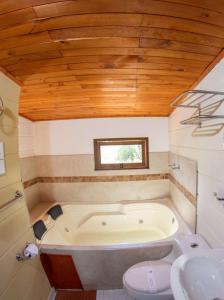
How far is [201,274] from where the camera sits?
981mm

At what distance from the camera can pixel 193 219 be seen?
1.92 meters

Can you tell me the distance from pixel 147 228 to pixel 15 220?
2050 mm

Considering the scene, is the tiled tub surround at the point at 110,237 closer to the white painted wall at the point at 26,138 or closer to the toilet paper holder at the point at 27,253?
the toilet paper holder at the point at 27,253

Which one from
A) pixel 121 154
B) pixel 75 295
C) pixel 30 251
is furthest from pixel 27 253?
pixel 121 154

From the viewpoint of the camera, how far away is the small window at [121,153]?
118 inches

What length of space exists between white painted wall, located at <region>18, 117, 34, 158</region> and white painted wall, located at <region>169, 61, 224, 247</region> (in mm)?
2389

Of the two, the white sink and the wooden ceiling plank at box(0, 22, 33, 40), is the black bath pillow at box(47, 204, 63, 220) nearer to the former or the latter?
the white sink

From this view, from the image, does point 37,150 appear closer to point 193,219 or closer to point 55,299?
point 55,299

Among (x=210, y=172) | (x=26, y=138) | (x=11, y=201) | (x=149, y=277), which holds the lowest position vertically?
(x=149, y=277)

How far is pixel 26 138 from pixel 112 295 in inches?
96.1

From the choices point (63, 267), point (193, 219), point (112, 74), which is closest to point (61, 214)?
point (63, 267)

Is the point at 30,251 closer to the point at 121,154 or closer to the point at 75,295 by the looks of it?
the point at 75,295

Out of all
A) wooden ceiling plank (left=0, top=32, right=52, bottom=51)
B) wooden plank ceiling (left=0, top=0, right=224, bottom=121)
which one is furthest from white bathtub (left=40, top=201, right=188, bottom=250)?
wooden ceiling plank (left=0, top=32, right=52, bottom=51)

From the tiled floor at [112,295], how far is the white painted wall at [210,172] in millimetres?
1033
